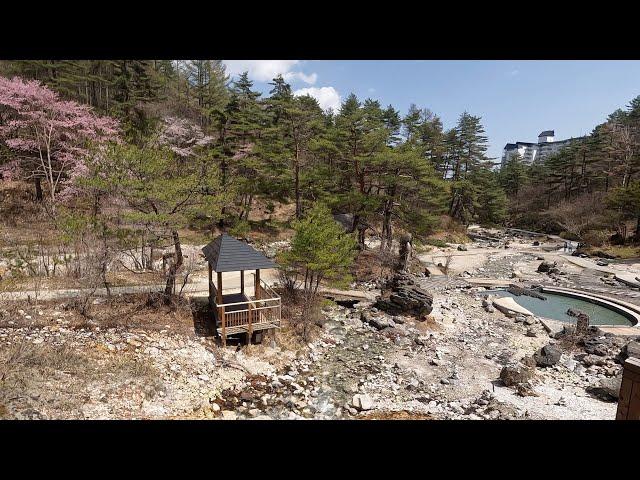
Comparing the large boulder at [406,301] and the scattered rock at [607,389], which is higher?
the large boulder at [406,301]

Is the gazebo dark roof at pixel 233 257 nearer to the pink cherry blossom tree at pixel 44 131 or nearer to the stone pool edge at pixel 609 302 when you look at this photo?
the pink cherry blossom tree at pixel 44 131

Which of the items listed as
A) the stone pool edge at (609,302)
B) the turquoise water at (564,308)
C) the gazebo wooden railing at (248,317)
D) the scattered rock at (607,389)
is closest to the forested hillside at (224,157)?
the gazebo wooden railing at (248,317)

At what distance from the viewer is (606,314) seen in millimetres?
13633

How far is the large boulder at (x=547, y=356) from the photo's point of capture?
952cm

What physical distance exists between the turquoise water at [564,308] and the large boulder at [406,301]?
16.0ft

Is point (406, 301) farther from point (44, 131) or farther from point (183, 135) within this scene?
point (44, 131)

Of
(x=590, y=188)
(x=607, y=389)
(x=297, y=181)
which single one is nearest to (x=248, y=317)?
(x=607, y=389)

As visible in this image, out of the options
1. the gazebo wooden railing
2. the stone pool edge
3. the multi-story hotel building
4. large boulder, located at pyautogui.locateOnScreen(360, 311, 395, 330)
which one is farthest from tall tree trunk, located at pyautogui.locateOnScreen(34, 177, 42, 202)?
the multi-story hotel building

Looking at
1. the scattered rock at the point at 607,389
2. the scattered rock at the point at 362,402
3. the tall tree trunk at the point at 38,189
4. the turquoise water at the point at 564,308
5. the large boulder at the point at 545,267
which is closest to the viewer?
the scattered rock at the point at 362,402

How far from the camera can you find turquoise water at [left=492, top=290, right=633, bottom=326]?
13.1 metres
